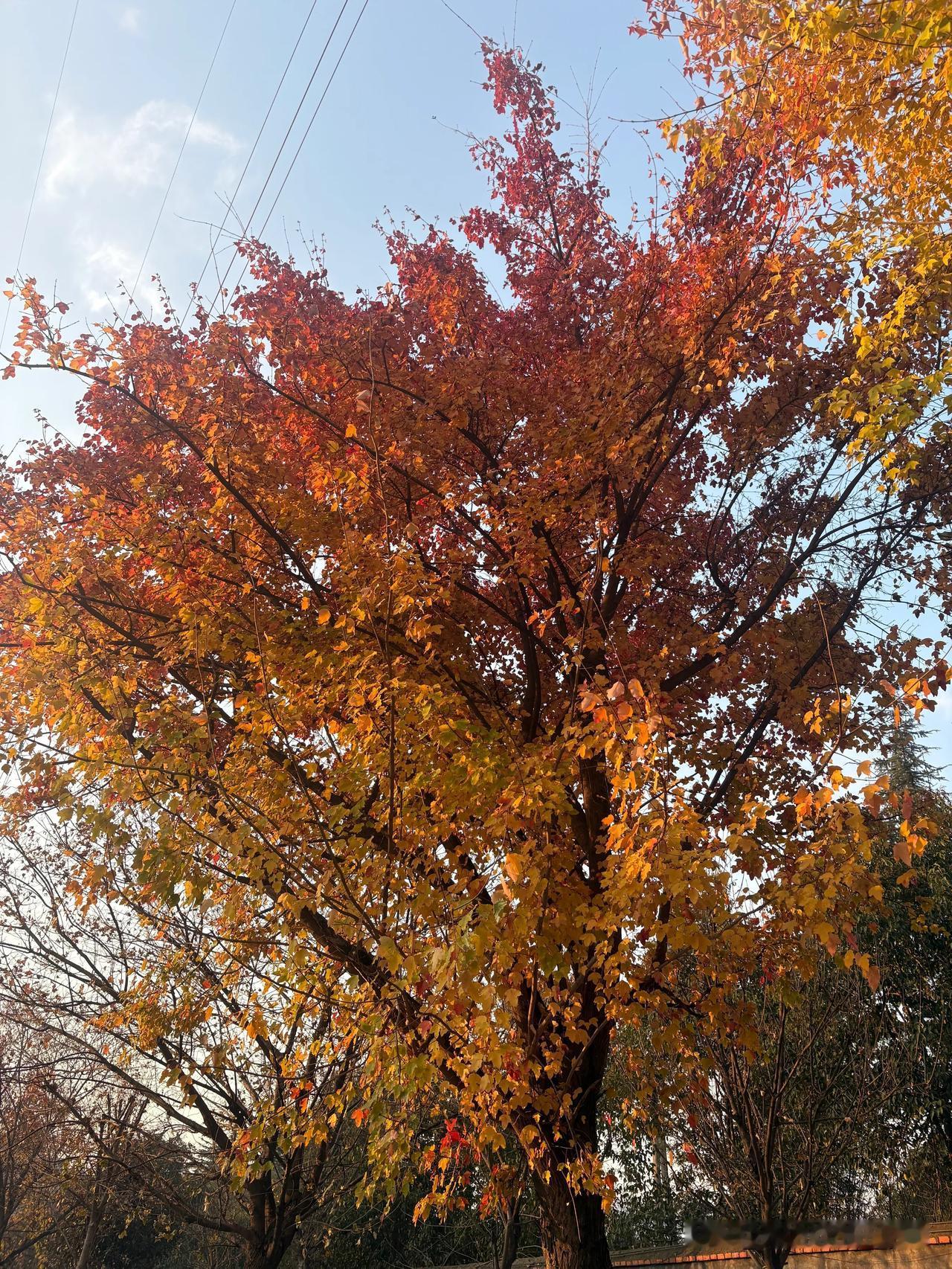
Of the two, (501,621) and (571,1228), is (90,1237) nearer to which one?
(571,1228)

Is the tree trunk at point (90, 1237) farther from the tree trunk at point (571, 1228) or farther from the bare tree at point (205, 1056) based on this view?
the tree trunk at point (571, 1228)

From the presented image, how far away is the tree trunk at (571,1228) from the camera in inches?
185

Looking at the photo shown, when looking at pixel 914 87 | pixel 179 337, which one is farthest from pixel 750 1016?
pixel 179 337

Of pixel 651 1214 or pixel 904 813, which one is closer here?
pixel 904 813

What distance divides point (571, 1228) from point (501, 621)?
4053 mm

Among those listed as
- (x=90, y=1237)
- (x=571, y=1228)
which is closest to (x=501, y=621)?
(x=571, y=1228)

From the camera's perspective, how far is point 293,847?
451 cm

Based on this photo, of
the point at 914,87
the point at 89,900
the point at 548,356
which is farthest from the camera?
the point at 548,356

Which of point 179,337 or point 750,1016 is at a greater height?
point 179,337

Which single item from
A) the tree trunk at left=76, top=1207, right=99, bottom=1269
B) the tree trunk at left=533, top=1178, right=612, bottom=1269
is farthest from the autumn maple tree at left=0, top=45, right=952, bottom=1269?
the tree trunk at left=76, top=1207, right=99, bottom=1269

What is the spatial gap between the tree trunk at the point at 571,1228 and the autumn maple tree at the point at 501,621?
27mm

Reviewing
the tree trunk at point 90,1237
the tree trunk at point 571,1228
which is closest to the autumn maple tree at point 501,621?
the tree trunk at point 571,1228

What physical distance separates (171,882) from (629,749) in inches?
79.9

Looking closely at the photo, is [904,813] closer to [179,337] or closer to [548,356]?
[548,356]
